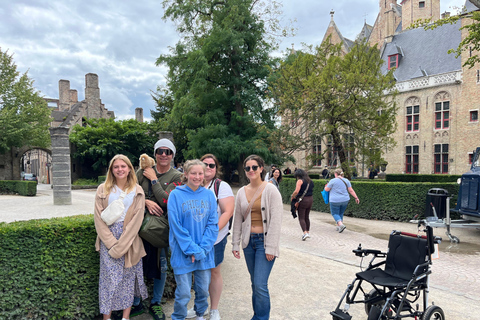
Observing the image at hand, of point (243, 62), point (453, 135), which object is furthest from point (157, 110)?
point (453, 135)

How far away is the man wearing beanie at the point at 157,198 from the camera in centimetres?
355

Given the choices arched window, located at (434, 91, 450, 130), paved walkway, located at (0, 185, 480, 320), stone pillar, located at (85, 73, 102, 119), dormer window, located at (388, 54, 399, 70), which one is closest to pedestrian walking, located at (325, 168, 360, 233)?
paved walkway, located at (0, 185, 480, 320)

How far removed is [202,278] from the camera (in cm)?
327

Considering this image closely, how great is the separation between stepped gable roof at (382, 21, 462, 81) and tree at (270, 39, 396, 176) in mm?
19550

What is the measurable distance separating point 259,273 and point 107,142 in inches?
1086

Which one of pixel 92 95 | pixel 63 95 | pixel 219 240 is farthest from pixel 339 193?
pixel 63 95

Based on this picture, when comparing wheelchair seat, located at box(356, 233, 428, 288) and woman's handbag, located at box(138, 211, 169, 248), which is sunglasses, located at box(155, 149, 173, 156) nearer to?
woman's handbag, located at box(138, 211, 169, 248)

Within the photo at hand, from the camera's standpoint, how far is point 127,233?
10.9 ft

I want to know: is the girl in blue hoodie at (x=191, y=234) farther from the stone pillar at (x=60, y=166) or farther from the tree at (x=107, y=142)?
the tree at (x=107, y=142)

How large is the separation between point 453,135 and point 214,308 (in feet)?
106

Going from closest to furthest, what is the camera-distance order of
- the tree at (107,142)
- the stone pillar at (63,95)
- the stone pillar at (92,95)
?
the tree at (107,142) < the stone pillar at (92,95) < the stone pillar at (63,95)

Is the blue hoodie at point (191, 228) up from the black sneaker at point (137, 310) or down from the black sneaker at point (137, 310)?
up

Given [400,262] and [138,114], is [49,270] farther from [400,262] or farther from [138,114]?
[138,114]

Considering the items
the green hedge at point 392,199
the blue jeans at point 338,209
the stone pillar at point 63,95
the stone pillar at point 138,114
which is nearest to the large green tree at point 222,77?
the green hedge at point 392,199
